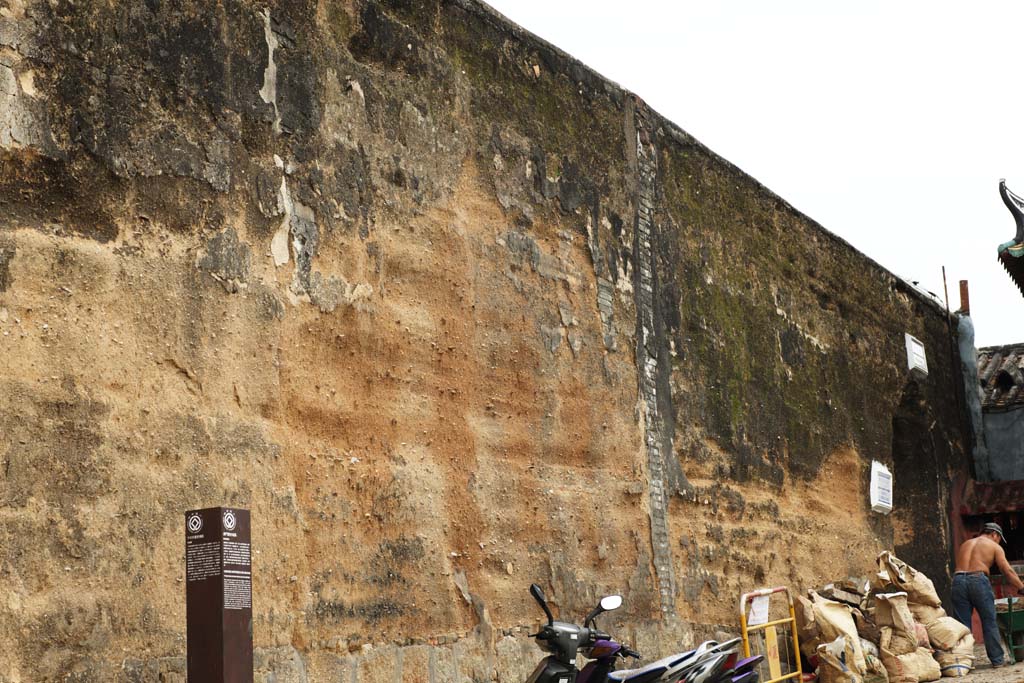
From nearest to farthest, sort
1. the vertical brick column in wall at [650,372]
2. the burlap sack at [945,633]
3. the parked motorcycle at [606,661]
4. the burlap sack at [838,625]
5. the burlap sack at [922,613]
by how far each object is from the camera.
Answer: the parked motorcycle at [606,661]
the vertical brick column in wall at [650,372]
the burlap sack at [838,625]
the burlap sack at [945,633]
the burlap sack at [922,613]

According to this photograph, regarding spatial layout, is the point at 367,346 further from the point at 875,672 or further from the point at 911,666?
the point at 911,666

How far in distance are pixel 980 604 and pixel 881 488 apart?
5.00 feet

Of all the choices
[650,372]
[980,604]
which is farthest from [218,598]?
[980,604]

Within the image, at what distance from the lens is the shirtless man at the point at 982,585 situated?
9.36m

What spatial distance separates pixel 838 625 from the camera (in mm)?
8750

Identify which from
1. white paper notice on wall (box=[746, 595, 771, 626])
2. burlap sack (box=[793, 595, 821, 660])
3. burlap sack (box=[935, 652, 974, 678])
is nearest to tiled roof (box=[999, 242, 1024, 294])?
burlap sack (box=[935, 652, 974, 678])

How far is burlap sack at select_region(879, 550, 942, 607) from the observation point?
29.8ft

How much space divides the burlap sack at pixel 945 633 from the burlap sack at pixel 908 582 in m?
0.14

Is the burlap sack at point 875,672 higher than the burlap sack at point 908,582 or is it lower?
lower

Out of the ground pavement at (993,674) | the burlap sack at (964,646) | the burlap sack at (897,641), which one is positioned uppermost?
the burlap sack at (897,641)

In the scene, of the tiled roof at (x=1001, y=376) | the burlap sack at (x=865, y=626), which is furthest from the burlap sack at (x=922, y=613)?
the tiled roof at (x=1001, y=376)

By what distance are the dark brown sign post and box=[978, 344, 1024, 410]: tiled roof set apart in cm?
1124

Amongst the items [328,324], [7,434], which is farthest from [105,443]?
[328,324]

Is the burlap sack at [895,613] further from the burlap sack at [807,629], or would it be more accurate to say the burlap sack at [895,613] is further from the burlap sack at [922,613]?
the burlap sack at [807,629]
